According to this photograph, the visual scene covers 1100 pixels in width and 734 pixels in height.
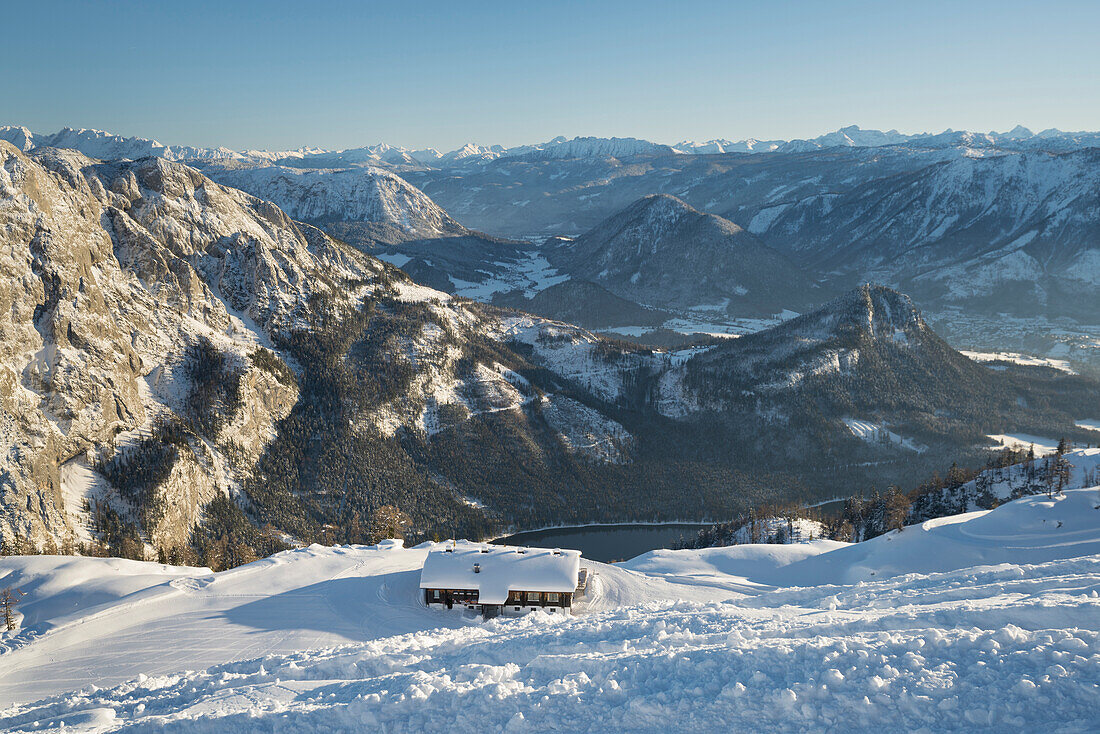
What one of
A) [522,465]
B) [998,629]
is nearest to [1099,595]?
[998,629]

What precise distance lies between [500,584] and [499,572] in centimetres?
158

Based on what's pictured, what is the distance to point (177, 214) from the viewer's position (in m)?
172

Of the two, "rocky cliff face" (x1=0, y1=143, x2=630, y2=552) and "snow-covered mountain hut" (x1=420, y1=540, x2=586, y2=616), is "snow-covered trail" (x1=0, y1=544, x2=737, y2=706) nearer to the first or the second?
"snow-covered mountain hut" (x1=420, y1=540, x2=586, y2=616)

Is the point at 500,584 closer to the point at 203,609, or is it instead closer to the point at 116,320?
the point at 203,609

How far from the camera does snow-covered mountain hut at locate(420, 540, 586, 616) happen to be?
69.8 meters

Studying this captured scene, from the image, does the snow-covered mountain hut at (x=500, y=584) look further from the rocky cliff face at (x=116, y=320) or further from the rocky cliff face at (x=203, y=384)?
the rocky cliff face at (x=116, y=320)

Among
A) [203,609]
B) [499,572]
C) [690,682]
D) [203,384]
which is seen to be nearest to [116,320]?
[203,384]

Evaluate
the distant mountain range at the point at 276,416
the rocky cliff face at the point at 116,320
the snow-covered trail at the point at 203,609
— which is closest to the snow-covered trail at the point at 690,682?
the snow-covered trail at the point at 203,609

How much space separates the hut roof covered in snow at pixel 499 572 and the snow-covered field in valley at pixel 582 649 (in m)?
3.15

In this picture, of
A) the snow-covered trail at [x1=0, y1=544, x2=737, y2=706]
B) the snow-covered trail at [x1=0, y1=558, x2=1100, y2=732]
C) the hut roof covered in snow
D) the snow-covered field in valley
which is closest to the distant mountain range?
the snow-covered trail at [x1=0, y1=544, x2=737, y2=706]

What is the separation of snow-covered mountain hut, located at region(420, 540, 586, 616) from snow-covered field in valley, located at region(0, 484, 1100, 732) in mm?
2317

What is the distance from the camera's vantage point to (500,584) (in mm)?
70750

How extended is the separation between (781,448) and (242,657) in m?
156

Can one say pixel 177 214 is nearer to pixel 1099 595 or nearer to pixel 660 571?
pixel 660 571
